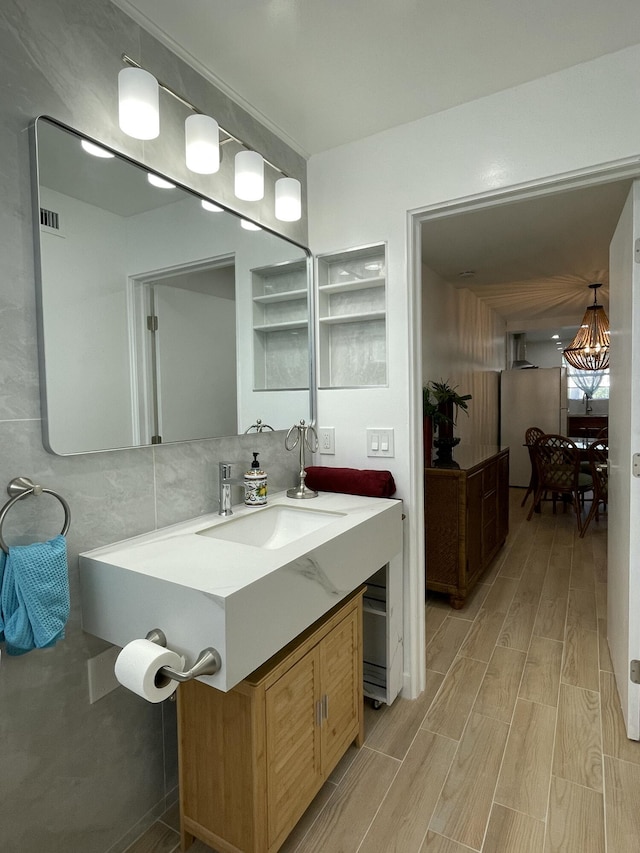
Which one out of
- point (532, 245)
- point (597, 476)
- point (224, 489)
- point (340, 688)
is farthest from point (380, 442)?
point (597, 476)

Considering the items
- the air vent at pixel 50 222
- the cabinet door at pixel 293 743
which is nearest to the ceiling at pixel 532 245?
the air vent at pixel 50 222

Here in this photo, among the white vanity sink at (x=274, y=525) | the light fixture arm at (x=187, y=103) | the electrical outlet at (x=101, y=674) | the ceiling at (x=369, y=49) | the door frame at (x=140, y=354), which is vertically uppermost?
the ceiling at (x=369, y=49)

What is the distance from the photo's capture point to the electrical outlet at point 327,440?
82.9 inches

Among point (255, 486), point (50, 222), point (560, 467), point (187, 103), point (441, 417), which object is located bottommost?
point (560, 467)

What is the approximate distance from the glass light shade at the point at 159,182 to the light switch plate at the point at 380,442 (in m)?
1.16

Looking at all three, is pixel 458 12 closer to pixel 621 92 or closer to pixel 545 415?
pixel 621 92

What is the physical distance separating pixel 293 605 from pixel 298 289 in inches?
54.8

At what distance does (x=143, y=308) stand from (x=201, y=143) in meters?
0.54

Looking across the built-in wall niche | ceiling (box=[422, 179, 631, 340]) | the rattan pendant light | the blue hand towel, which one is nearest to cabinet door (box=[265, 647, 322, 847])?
the blue hand towel

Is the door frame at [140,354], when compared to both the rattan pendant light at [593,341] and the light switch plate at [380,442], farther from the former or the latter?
the rattan pendant light at [593,341]

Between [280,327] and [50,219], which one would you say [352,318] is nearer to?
[280,327]

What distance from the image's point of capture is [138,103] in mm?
1234

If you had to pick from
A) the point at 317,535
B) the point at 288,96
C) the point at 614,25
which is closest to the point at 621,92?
the point at 614,25

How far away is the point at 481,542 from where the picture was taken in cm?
309
